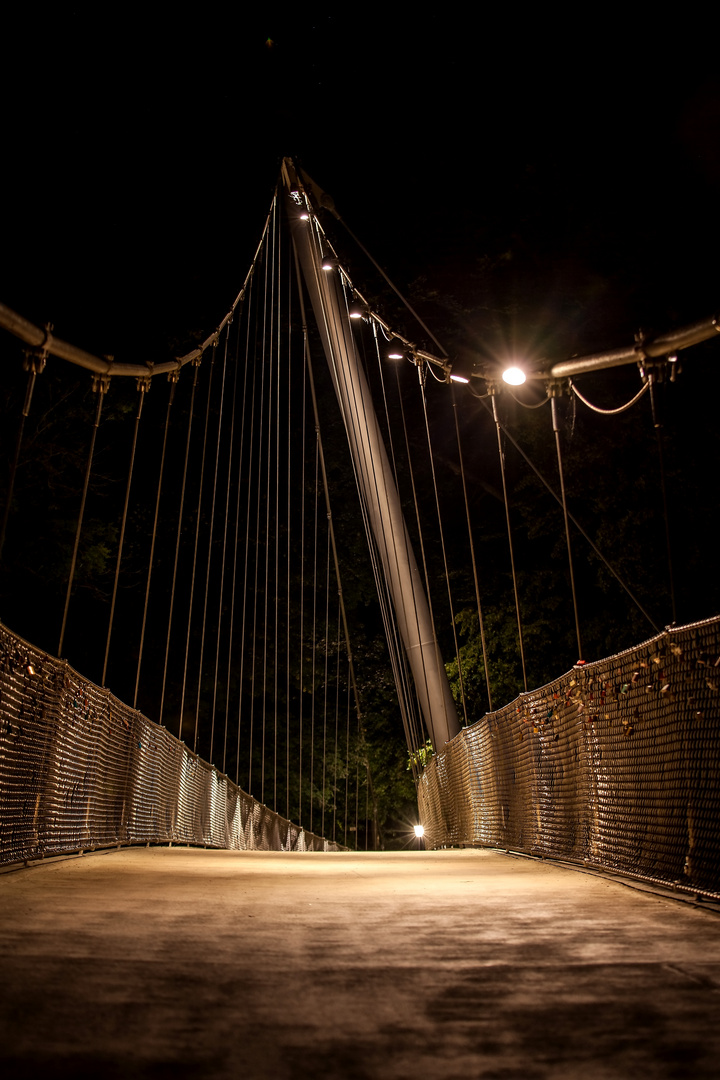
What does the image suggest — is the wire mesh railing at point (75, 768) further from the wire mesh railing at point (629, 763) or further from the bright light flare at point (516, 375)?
the bright light flare at point (516, 375)

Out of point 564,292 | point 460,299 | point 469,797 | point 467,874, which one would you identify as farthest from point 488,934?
point 460,299

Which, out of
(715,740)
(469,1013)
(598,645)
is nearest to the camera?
(469,1013)

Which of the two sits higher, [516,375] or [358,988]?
[516,375]

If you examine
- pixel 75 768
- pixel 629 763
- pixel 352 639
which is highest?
pixel 352 639

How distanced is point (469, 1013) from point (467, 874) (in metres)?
2.84

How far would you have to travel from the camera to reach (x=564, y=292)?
14719 mm

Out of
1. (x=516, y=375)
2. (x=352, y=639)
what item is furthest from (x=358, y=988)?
(x=352, y=639)

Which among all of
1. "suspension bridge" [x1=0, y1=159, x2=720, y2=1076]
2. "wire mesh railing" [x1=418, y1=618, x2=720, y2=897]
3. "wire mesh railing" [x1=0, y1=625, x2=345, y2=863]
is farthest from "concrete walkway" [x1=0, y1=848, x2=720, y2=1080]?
"wire mesh railing" [x1=0, y1=625, x2=345, y2=863]

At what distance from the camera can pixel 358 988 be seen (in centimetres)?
162

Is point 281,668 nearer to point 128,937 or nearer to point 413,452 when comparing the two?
point 413,452

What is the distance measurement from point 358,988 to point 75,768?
145 inches

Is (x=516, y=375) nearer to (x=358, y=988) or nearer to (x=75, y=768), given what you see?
(x=75, y=768)

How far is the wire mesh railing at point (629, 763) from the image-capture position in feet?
9.30

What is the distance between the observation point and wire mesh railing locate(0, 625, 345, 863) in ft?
12.6
